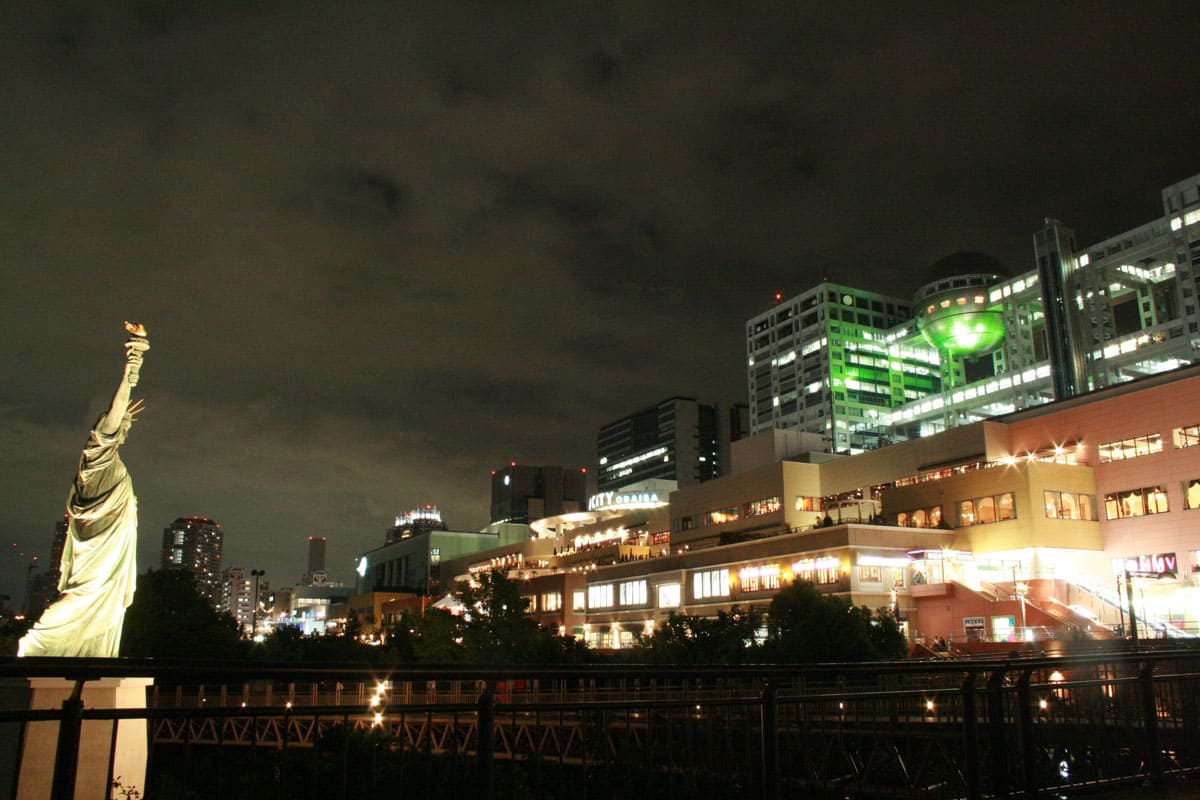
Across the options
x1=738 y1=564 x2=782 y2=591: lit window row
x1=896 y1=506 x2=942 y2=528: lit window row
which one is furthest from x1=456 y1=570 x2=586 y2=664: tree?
x1=896 y1=506 x2=942 y2=528: lit window row

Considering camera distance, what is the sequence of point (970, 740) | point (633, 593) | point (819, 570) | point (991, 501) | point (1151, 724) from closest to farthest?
1. point (970, 740)
2. point (1151, 724)
3. point (819, 570)
4. point (991, 501)
5. point (633, 593)

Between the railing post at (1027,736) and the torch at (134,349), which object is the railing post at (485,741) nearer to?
the railing post at (1027,736)

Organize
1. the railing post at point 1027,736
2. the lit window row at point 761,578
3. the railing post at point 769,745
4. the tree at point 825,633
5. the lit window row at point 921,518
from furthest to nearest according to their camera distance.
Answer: the lit window row at point 921,518
the lit window row at point 761,578
the tree at point 825,633
the railing post at point 1027,736
the railing post at point 769,745

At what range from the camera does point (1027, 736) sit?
981cm

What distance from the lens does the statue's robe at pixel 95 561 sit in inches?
765

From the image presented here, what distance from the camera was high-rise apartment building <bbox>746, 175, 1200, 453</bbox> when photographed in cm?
11900

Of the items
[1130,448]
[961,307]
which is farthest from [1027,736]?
[961,307]

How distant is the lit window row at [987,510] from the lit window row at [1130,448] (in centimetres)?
749

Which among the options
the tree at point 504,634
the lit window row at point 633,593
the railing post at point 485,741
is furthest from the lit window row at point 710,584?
the railing post at point 485,741

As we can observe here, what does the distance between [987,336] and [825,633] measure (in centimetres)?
8628

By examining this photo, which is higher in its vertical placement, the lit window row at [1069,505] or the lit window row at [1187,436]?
the lit window row at [1187,436]

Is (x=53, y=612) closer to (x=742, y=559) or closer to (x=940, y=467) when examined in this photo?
(x=742, y=559)

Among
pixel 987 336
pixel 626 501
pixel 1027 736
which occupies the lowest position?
Answer: pixel 1027 736

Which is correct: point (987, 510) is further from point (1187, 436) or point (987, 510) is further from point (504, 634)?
point (504, 634)
